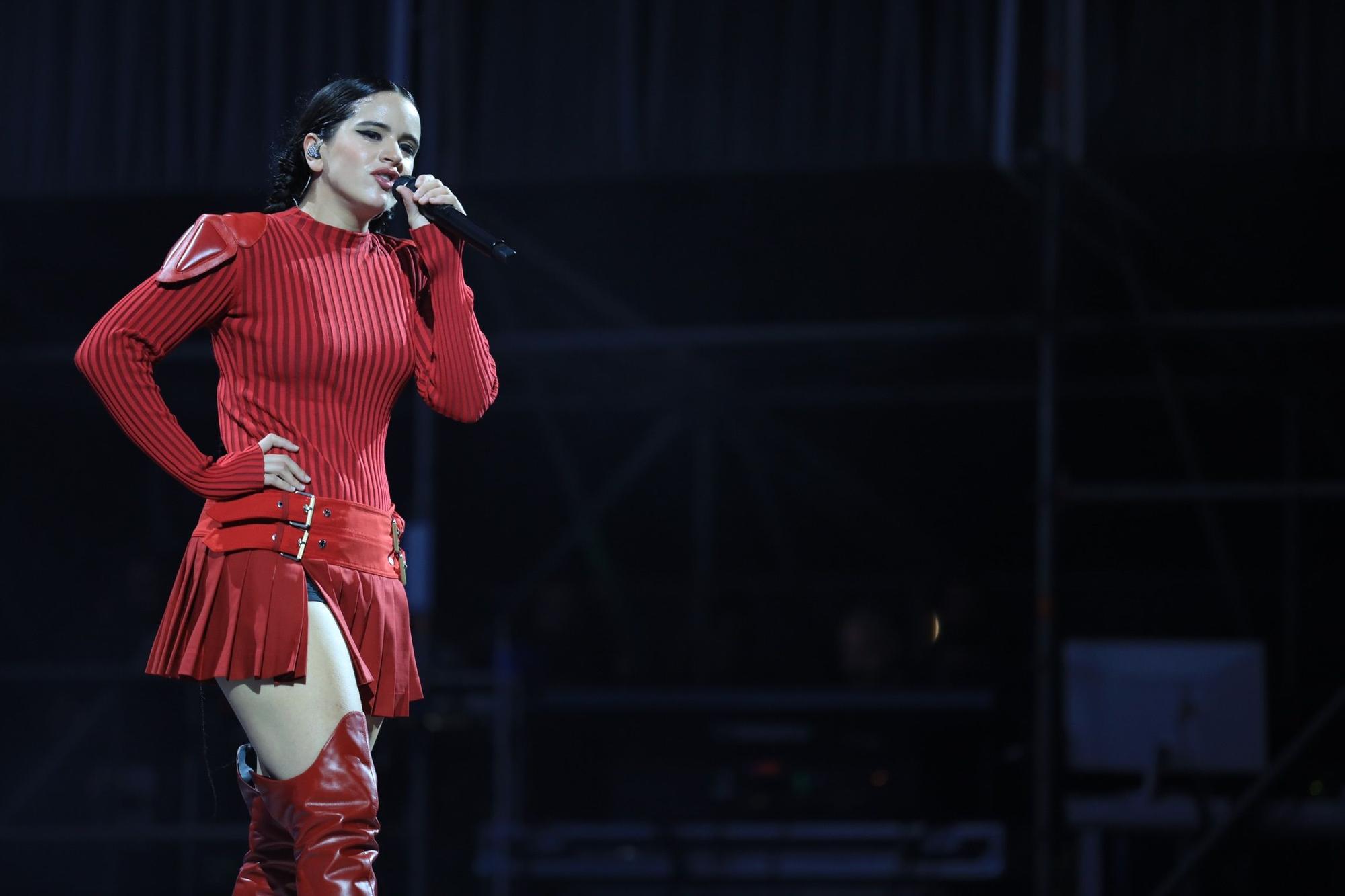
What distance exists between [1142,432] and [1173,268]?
189 centimetres

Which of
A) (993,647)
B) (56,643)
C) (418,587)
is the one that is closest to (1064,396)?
→ (993,647)

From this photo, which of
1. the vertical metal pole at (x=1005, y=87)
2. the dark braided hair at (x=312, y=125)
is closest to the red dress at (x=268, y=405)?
the dark braided hair at (x=312, y=125)

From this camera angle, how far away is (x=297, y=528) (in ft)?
7.59

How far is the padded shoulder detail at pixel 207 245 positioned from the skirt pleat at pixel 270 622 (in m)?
0.38

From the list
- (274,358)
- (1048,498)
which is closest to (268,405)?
(274,358)

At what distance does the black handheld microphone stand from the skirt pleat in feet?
1.68

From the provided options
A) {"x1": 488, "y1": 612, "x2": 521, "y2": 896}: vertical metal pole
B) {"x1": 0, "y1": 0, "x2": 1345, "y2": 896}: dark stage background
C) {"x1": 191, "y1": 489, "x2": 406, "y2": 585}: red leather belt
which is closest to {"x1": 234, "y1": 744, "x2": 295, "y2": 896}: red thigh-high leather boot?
{"x1": 191, "y1": 489, "x2": 406, "y2": 585}: red leather belt

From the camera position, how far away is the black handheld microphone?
2457 mm

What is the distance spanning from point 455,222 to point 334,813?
0.88 metres

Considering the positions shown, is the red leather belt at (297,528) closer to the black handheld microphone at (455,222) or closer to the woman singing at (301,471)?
the woman singing at (301,471)

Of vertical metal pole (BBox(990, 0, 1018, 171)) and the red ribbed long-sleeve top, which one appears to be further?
vertical metal pole (BBox(990, 0, 1018, 171))

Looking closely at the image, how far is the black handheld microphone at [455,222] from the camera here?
2.46 meters

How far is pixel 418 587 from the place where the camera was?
19.0 feet

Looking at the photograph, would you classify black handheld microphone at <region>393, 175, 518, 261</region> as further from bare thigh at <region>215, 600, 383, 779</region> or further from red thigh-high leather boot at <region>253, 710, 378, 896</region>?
red thigh-high leather boot at <region>253, 710, 378, 896</region>
